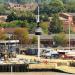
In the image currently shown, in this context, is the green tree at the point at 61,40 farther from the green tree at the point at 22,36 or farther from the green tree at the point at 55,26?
the green tree at the point at 55,26

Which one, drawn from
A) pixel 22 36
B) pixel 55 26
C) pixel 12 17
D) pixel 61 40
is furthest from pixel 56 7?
pixel 22 36

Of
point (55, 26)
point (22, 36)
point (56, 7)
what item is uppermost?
point (56, 7)

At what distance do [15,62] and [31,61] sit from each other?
734 mm

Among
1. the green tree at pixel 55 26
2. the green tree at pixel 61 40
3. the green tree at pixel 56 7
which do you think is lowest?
the green tree at pixel 61 40

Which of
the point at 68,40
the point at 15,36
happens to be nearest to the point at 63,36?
the point at 68,40

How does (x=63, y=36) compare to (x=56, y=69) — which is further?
(x=63, y=36)

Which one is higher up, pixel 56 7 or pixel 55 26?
pixel 56 7

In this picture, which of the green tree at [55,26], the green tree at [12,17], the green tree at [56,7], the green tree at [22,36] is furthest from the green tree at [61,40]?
the green tree at [56,7]

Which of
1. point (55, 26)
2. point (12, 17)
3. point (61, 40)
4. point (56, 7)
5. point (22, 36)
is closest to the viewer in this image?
point (22, 36)

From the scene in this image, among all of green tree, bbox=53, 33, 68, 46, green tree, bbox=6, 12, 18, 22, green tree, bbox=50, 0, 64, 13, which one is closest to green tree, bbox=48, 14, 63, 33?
green tree, bbox=53, 33, 68, 46

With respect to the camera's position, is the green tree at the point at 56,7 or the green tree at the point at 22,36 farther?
the green tree at the point at 56,7

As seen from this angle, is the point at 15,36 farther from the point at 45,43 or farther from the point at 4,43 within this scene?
the point at 4,43

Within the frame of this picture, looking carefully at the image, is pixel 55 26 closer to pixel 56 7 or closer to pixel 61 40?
pixel 61 40

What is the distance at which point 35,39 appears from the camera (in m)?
30.1
